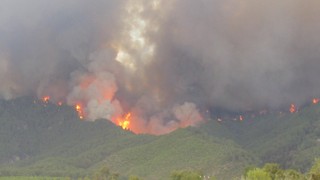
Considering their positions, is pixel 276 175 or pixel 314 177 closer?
pixel 314 177

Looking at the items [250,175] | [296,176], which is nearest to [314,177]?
[296,176]

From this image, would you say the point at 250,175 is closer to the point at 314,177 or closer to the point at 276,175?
the point at 276,175

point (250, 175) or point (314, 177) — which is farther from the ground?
point (250, 175)

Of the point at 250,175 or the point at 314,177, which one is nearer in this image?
the point at 314,177

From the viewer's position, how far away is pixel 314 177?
14762 cm

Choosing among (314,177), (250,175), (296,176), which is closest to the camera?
(314,177)

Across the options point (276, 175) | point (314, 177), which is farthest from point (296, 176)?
point (314, 177)

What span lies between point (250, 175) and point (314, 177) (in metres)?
45.6

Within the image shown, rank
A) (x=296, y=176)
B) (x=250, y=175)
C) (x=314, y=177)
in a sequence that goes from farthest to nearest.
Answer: (x=250, y=175) < (x=296, y=176) < (x=314, y=177)

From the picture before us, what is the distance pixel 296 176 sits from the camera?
7023 inches

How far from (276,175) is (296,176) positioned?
888cm

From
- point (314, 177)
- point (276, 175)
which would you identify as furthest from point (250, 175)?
point (314, 177)

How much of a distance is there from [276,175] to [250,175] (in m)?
9.33

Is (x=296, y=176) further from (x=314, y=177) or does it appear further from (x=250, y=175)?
(x=314, y=177)
